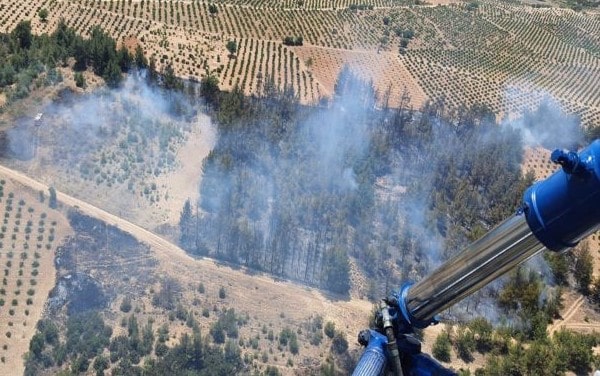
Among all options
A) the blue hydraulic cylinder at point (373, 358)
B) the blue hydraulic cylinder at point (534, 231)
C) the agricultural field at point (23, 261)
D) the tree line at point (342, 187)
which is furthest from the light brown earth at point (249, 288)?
the blue hydraulic cylinder at point (534, 231)

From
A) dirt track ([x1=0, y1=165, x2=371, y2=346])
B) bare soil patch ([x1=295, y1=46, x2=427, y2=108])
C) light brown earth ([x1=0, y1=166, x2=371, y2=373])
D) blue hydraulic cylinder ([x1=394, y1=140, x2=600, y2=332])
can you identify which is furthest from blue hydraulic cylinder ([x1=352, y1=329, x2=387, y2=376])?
bare soil patch ([x1=295, y1=46, x2=427, y2=108])

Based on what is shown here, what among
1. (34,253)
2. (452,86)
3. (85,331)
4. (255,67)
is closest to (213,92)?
(255,67)

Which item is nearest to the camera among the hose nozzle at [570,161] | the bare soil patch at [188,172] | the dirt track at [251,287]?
the hose nozzle at [570,161]

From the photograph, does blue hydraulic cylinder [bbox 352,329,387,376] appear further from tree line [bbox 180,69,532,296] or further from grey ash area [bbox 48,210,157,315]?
tree line [bbox 180,69,532,296]

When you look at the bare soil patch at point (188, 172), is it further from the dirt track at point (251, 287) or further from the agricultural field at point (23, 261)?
the agricultural field at point (23, 261)

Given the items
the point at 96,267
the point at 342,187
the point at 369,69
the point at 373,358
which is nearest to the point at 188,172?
the point at 96,267

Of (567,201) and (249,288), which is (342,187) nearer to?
(249,288)
